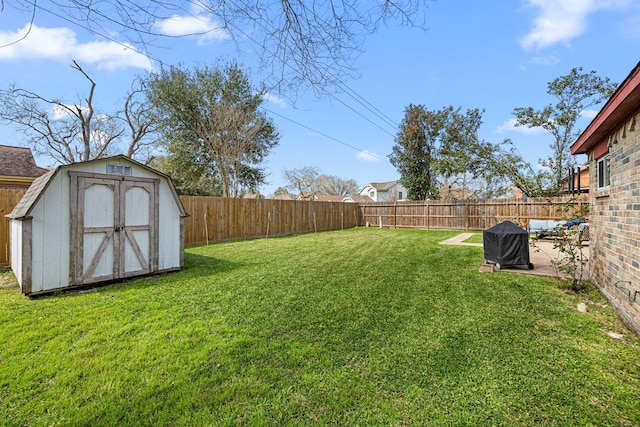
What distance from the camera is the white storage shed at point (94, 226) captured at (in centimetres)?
404

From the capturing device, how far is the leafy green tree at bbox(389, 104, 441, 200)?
63.6 feet

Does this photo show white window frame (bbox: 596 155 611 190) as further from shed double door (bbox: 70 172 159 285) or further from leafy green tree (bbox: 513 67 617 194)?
leafy green tree (bbox: 513 67 617 194)

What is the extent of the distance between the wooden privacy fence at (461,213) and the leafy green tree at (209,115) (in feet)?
28.3

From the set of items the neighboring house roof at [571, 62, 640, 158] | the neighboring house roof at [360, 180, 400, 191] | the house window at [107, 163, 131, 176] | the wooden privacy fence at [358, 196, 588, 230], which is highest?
the neighboring house roof at [360, 180, 400, 191]

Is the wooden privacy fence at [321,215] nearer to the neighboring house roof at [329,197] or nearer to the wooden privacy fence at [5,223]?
the wooden privacy fence at [5,223]

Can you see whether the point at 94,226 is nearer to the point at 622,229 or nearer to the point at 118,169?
the point at 118,169

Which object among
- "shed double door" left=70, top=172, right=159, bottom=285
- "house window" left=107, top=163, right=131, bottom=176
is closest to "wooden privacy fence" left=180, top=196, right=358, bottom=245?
"shed double door" left=70, top=172, right=159, bottom=285

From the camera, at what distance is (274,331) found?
2.91 meters

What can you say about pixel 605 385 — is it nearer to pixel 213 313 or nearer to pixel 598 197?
pixel 598 197

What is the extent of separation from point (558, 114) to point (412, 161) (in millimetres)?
8034

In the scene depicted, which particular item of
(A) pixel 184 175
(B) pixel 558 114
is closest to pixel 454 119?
(B) pixel 558 114

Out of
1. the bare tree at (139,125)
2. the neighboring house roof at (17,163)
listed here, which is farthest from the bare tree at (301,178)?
the neighboring house roof at (17,163)

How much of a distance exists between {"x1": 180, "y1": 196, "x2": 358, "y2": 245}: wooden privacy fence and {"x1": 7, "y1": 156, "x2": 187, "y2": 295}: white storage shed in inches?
156

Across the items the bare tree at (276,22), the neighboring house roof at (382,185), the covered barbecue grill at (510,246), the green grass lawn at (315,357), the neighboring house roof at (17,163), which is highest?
the neighboring house roof at (382,185)
